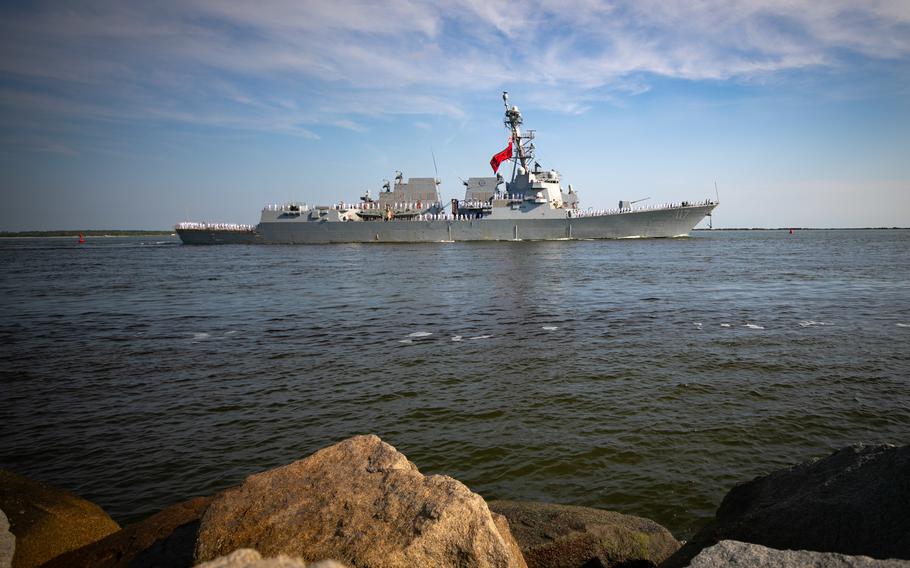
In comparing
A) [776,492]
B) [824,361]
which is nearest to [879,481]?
[776,492]

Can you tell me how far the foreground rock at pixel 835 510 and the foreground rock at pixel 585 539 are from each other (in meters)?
0.38

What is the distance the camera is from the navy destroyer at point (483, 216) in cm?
5881

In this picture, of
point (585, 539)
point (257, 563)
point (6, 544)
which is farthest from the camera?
point (585, 539)

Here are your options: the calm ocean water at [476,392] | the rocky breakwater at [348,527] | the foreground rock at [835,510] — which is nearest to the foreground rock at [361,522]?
the rocky breakwater at [348,527]

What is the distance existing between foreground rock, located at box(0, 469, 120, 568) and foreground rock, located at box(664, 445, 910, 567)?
406 centimetres

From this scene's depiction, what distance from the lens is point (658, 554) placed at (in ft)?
10.9

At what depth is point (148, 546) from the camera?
2.93 metres

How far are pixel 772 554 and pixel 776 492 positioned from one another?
1519 mm

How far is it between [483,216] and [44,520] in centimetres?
5978

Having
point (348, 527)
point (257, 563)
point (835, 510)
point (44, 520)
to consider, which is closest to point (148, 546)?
point (44, 520)

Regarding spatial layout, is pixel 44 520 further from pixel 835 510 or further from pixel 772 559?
pixel 835 510

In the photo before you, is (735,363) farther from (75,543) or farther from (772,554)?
(75,543)

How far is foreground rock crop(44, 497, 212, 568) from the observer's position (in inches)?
108

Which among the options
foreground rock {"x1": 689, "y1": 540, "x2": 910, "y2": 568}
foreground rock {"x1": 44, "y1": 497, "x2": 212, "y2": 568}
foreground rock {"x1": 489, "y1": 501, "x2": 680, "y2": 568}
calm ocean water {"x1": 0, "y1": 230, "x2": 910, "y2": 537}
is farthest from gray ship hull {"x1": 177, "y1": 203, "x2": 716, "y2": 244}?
foreground rock {"x1": 689, "y1": 540, "x2": 910, "y2": 568}
